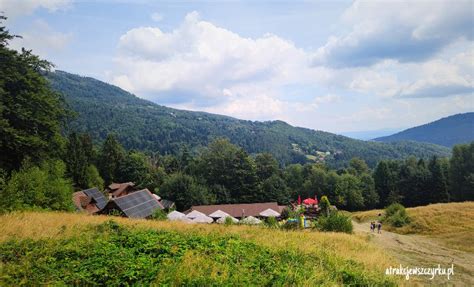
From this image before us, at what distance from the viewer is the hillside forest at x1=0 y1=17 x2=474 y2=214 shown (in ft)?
72.4

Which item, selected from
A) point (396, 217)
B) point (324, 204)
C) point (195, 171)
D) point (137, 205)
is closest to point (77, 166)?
point (195, 171)

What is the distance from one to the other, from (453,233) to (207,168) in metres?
50.7

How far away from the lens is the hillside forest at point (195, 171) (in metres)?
22.1

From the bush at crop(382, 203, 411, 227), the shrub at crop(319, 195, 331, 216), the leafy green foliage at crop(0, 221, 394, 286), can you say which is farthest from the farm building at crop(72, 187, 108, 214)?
the leafy green foliage at crop(0, 221, 394, 286)

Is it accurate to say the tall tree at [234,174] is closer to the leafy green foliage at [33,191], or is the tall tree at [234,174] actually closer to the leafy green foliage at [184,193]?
the leafy green foliage at [184,193]

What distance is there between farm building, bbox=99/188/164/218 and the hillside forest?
5387 mm

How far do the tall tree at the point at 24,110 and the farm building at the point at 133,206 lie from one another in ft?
25.7

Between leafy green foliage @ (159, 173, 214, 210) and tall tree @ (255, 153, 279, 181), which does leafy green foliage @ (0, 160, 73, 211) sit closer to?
leafy green foliage @ (159, 173, 214, 210)

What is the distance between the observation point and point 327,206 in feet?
127

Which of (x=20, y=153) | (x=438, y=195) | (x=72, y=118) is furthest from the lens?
(x=438, y=195)

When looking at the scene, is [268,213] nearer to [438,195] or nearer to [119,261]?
[119,261]

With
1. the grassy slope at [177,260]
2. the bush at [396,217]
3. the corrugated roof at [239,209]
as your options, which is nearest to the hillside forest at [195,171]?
the corrugated roof at [239,209]

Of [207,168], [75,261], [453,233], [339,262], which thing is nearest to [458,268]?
[339,262]

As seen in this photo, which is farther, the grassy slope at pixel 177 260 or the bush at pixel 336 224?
the bush at pixel 336 224
